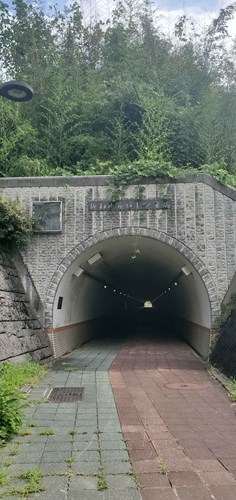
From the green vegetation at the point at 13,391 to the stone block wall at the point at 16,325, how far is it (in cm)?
36

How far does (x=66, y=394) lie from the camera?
692 cm

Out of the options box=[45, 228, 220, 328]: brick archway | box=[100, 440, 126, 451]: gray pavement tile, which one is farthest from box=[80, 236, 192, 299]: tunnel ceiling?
box=[100, 440, 126, 451]: gray pavement tile

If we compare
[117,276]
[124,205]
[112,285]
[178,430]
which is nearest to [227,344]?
[124,205]

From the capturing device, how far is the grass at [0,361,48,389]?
7064mm

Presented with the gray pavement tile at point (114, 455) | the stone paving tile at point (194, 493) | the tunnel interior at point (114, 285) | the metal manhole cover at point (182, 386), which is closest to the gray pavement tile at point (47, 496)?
the gray pavement tile at point (114, 455)

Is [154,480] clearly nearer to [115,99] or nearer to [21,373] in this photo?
[21,373]

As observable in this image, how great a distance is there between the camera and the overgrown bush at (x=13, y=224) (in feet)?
34.5

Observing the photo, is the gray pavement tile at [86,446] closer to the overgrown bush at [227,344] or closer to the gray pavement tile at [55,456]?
the gray pavement tile at [55,456]

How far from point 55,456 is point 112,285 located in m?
16.6

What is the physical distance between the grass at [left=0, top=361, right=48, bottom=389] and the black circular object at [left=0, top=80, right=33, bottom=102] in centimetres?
540

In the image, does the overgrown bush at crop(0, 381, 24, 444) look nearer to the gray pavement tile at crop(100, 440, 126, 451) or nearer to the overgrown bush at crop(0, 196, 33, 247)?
the gray pavement tile at crop(100, 440, 126, 451)

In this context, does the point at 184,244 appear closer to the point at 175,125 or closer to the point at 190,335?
the point at 190,335

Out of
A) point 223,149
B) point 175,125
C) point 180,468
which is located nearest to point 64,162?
point 175,125

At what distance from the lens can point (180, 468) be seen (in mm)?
3793
